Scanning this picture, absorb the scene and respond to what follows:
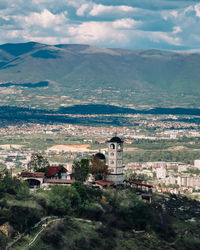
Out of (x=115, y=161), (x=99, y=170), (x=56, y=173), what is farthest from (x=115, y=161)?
(x=56, y=173)

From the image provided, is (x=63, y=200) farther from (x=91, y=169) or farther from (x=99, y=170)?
(x=91, y=169)

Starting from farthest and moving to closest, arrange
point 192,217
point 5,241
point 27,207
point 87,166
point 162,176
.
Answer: point 162,176
point 192,217
point 87,166
point 27,207
point 5,241

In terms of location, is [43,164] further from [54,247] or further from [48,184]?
[54,247]

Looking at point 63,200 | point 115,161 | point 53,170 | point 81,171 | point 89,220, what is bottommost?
point 89,220

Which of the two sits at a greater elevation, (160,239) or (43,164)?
(43,164)

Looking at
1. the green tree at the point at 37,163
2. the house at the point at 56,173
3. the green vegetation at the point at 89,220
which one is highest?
the green tree at the point at 37,163

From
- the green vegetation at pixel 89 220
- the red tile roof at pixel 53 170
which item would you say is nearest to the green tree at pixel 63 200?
the green vegetation at pixel 89 220

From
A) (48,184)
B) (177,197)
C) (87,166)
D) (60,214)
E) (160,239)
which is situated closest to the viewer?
(60,214)

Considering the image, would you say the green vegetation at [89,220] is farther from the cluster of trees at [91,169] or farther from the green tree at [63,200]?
the cluster of trees at [91,169]

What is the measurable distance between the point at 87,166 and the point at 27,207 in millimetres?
30331

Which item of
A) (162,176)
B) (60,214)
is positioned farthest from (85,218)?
(162,176)

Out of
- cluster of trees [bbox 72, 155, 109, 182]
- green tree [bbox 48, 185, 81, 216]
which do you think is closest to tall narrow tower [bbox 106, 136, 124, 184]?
cluster of trees [bbox 72, 155, 109, 182]

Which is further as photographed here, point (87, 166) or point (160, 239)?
point (87, 166)

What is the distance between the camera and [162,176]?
194m
